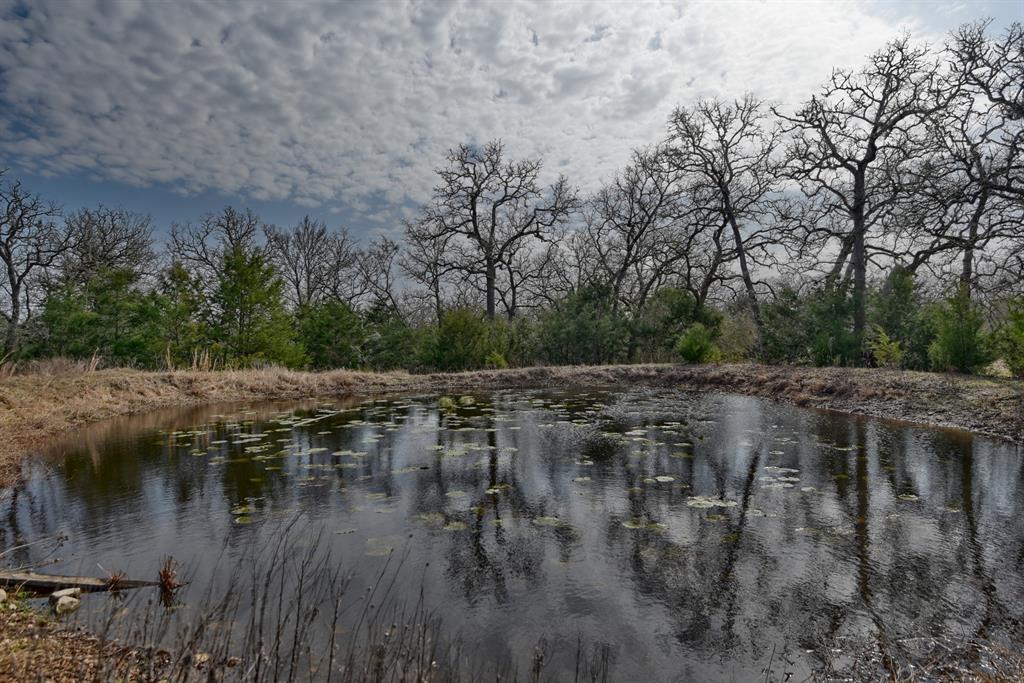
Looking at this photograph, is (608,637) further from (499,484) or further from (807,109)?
(807,109)

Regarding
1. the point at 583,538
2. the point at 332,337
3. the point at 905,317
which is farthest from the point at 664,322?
the point at 583,538

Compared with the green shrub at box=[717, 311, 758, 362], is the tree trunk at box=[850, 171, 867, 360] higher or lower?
higher

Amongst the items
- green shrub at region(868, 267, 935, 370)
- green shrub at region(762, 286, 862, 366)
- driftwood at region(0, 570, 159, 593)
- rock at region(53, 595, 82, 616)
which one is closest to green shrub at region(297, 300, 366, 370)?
green shrub at region(762, 286, 862, 366)

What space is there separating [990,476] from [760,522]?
141 inches

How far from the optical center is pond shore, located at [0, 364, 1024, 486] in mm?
9062

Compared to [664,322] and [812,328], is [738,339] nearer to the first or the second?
[664,322]

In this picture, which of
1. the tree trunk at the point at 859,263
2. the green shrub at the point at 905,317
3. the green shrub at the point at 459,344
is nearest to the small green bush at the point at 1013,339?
Result: the green shrub at the point at 905,317

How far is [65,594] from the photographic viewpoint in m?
3.34

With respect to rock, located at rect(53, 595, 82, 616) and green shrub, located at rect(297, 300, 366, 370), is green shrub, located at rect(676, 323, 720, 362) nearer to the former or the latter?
green shrub, located at rect(297, 300, 366, 370)

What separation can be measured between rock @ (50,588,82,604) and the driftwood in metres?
0.09

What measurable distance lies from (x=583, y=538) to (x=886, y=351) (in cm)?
1311

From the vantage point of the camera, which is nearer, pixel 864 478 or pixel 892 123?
pixel 864 478

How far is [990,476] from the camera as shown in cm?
614

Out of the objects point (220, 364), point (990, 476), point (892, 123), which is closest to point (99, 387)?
point (220, 364)
